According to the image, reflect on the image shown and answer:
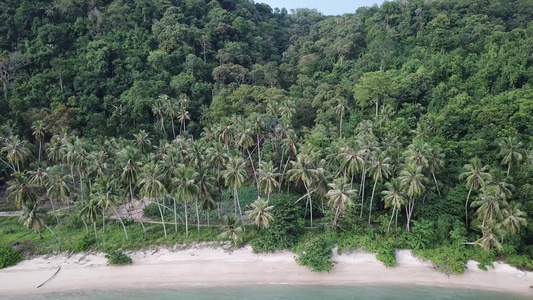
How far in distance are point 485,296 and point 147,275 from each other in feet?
103

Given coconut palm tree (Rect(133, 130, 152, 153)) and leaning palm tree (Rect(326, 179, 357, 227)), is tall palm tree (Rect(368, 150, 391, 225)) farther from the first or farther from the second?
coconut palm tree (Rect(133, 130, 152, 153))

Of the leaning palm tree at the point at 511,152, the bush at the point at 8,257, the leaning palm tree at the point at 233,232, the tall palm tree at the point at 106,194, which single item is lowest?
the bush at the point at 8,257

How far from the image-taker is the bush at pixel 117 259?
36531 mm

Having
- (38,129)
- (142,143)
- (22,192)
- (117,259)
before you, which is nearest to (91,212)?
(117,259)

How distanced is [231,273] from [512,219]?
26.5 m

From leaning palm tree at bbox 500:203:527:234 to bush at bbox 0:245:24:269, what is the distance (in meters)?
47.2

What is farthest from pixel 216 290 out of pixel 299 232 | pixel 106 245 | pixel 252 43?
pixel 252 43

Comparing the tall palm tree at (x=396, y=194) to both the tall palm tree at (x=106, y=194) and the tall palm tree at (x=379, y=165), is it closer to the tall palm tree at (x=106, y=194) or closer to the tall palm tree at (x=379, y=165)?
the tall palm tree at (x=379, y=165)

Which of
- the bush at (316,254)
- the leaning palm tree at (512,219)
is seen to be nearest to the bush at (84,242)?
the bush at (316,254)

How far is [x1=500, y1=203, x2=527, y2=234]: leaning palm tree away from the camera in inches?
1314

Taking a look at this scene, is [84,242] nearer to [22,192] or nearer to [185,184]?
[22,192]

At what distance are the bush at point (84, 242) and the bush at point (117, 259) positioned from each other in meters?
3.66

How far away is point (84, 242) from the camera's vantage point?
39312 mm

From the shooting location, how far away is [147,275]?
35.8m
